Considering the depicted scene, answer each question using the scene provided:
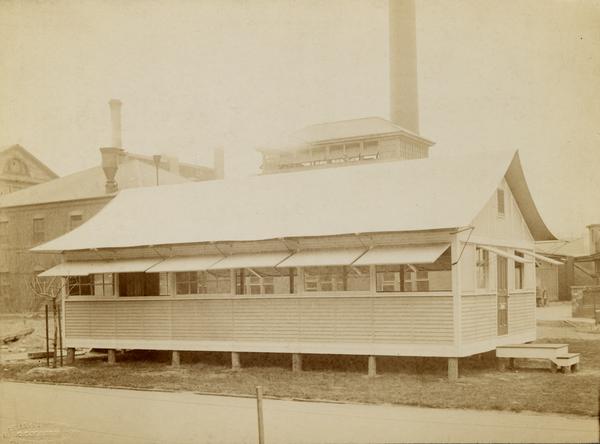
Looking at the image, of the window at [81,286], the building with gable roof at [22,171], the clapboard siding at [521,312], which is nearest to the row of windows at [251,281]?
the window at [81,286]

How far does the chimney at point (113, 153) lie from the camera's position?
3759cm

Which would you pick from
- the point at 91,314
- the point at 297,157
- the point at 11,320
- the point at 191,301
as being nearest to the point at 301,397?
the point at 191,301

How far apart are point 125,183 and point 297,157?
11.1 m

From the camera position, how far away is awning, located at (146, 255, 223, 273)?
1861 cm

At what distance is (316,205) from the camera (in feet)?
62.0

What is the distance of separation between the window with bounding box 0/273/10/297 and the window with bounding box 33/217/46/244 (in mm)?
2768

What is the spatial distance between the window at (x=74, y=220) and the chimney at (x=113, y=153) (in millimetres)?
2992

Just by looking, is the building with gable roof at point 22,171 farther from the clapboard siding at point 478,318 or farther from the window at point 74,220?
the clapboard siding at point 478,318

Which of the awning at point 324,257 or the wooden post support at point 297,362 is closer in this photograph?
the awning at point 324,257

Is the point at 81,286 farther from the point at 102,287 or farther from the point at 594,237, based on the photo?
the point at 594,237

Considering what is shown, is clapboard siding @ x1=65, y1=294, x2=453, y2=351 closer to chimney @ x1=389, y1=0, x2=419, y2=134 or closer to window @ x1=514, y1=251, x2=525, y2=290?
window @ x1=514, y1=251, x2=525, y2=290

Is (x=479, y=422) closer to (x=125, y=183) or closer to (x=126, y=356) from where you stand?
(x=126, y=356)

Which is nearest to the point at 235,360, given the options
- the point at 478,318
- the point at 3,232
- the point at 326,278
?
the point at 478,318

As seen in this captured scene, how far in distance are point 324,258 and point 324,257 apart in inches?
2.0
